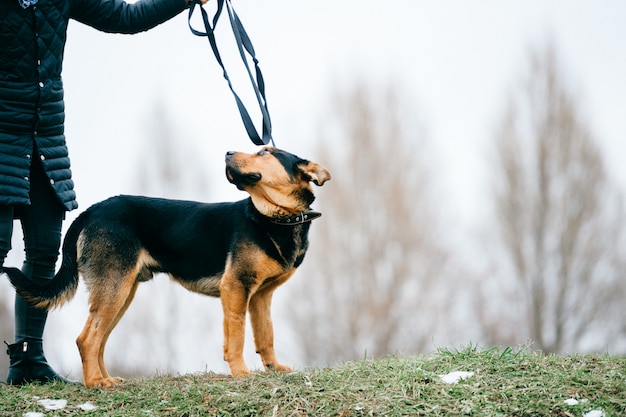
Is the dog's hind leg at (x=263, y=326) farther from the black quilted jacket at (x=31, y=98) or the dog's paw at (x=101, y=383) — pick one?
the black quilted jacket at (x=31, y=98)

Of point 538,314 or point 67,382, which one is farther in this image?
point 538,314

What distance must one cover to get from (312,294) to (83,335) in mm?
16668

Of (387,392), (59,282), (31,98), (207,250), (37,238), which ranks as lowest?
(387,392)

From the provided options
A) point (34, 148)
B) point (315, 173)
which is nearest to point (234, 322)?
point (315, 173)

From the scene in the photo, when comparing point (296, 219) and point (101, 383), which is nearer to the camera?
point (101, 383)

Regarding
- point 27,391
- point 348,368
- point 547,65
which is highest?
point 547,65

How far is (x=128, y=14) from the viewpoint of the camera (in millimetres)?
6211

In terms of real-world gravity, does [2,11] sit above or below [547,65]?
below

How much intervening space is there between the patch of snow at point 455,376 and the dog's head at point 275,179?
1.76 meters

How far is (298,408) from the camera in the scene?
15.6ft

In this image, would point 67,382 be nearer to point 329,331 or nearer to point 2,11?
point 2,11

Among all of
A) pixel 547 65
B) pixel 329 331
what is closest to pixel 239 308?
pixel 329 331

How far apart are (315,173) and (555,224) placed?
1768 cm

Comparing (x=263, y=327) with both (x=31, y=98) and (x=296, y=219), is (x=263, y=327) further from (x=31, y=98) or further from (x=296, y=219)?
(x=31, y=98)
